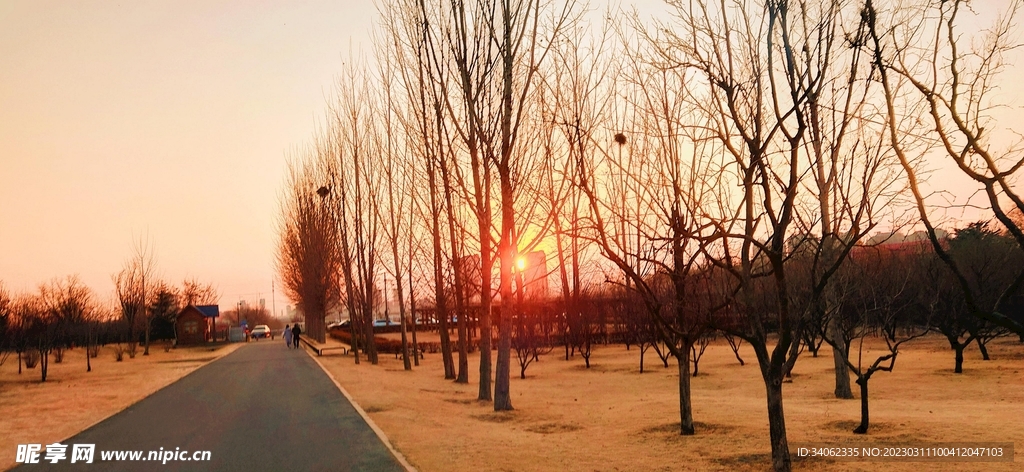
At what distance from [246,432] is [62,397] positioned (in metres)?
11.2

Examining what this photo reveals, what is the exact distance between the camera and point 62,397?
1983 centimetres

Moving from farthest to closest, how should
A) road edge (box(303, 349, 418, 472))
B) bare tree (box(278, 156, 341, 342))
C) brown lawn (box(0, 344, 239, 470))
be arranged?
bare tree (box(278, 156, 341, 342)), brown lawn (box(0, 344, 239, 470)), road edge (box(303, 349, 418, 472))

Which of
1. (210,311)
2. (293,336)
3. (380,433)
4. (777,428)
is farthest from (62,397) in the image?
(210,311)

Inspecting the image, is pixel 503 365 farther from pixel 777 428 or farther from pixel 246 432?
pixel 777 428

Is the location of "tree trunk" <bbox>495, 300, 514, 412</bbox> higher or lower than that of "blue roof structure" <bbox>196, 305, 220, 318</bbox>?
lower

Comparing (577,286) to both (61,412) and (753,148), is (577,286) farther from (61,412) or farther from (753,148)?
(753,148)

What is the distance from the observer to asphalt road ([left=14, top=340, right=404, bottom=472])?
9.02 metres

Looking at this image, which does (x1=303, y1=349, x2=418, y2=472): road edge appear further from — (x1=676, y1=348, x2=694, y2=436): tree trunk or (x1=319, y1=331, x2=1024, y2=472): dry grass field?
(x1=676, y1=348, x2=694, y2=436): tree trunk

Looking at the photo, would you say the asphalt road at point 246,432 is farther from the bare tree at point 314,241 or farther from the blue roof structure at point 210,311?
the blue roof structure at point 210,311

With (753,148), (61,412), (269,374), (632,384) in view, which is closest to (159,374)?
(269,374)

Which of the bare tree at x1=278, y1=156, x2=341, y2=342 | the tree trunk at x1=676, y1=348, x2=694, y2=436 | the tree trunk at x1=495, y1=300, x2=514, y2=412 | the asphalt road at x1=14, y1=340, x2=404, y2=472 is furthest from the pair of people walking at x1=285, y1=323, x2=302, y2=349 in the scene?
the tree trunk at x1=676, y1=348, x2=694, y2=436

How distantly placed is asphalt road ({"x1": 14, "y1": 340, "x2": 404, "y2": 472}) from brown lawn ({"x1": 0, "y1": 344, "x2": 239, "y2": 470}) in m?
0.56

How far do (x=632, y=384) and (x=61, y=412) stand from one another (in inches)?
541

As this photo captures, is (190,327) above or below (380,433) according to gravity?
above
